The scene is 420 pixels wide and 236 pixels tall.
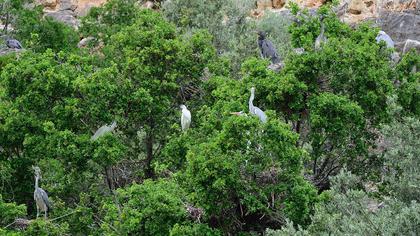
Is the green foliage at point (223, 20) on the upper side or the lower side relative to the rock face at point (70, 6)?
upper

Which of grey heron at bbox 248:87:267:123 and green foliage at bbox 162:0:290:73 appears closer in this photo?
grey heron at bbox 248:87:267:123

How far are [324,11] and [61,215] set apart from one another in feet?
20.3

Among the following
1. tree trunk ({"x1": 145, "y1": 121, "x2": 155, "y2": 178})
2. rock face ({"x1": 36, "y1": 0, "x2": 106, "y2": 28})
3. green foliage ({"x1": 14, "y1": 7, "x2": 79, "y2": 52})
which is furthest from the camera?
rock face ({"x1": 36, "y1": 0, "x2": 106, "y2": 28})

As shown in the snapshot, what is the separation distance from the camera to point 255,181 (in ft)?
38.7

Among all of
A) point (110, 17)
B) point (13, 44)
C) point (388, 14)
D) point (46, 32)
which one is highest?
point (110, 17)

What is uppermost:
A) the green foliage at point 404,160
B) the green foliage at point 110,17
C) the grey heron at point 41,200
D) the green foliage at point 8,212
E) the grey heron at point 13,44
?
the green foliage at point 404,160

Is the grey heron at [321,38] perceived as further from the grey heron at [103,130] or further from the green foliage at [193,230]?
the green foliage at [193,230]

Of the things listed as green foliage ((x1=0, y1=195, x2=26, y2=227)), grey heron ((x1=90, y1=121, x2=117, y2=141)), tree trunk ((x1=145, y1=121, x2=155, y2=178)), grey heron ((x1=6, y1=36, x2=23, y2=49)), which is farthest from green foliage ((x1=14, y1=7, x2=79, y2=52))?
green foliage ((x1=0, y1=195, x2=26, y2=227))

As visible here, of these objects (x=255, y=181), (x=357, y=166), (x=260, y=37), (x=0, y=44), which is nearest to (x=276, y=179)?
(x=255, y=181)

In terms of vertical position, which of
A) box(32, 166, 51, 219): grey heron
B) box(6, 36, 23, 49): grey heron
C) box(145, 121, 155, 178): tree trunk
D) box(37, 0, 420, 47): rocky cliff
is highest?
box(32, 166, 51, 219): grey heron

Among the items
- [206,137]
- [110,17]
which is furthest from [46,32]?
[206,137]

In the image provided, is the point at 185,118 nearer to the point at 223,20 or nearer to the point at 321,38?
the point at 321,38

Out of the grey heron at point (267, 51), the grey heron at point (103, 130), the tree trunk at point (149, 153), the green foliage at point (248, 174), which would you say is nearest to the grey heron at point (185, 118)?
the tree trunk at point (149, 153)

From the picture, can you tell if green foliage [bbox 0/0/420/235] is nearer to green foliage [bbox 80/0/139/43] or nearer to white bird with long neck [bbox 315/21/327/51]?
white bird with long neck [bbox 315/21/327/51]
